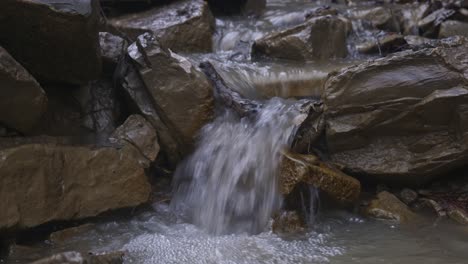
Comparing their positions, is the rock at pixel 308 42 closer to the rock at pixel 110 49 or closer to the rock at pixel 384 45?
the rock at pixel 384 45

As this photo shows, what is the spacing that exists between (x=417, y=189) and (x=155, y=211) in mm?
1984

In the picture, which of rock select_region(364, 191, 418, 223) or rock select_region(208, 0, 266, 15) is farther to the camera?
rock select_region(208, 0, 266, 15)

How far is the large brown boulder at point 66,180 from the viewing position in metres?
3.23

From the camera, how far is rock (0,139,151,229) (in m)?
3.23

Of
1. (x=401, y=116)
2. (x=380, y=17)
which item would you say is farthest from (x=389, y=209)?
(x=380, y=17)

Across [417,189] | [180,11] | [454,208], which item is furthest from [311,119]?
[180,11]

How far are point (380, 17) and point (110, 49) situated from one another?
4.43 meters

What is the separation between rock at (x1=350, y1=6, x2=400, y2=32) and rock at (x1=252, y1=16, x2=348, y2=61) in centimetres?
135

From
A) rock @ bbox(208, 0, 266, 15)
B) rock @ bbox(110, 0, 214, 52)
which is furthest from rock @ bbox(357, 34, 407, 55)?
rock @ bbox(208, 0, 266, 15)

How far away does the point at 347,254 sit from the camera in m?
3.03

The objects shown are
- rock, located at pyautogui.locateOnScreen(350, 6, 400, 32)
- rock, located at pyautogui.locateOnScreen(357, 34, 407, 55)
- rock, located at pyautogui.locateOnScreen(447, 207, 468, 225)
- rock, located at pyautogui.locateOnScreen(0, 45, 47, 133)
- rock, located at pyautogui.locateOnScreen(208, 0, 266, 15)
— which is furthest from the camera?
rock, located at pyautogui.locateOnScreen(208, 0, 266, 15)

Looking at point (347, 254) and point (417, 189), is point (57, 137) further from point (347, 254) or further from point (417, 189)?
point (417, 189)

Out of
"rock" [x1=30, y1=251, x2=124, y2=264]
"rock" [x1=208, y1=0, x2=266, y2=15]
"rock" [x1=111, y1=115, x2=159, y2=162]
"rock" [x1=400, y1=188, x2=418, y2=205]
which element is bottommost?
"rock" [x1=400, y1=188, x2=418, y2=205]

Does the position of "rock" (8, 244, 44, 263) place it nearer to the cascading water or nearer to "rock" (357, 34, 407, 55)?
the cascading water
